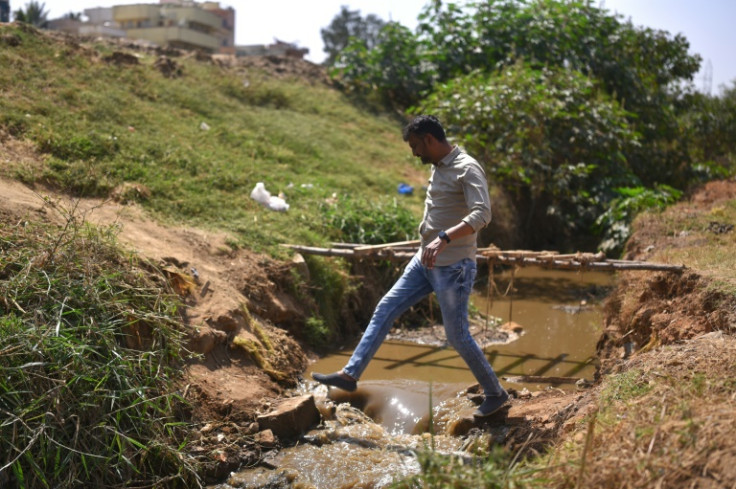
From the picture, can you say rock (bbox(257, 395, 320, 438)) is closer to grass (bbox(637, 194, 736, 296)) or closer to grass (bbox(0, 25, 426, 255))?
grass (bbox(0, 25, 426, 255))

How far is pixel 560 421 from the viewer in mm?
3910

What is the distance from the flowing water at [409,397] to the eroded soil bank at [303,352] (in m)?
0.19

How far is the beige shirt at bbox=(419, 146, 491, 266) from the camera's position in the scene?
4.06 meters

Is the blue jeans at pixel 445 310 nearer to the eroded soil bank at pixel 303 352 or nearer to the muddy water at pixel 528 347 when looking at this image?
the eroded soil bank at pixel 303 352

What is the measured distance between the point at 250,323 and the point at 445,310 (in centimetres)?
198

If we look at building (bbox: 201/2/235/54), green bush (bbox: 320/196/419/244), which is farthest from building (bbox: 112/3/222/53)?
green bush (bbox: 320/196/419/244)

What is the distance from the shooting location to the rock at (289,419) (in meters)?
4.43

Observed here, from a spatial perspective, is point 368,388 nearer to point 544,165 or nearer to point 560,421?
point 560,421

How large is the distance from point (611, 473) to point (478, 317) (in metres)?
5.06

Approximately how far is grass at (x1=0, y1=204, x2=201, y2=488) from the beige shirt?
169 cm

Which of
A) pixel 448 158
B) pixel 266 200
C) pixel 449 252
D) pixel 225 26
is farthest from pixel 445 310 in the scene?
pixel 225 26

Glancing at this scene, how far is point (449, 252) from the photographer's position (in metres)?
4.14

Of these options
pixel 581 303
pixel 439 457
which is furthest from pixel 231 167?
pixel 439 457

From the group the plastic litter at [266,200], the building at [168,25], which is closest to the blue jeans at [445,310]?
the plastic litter at [266,200]
